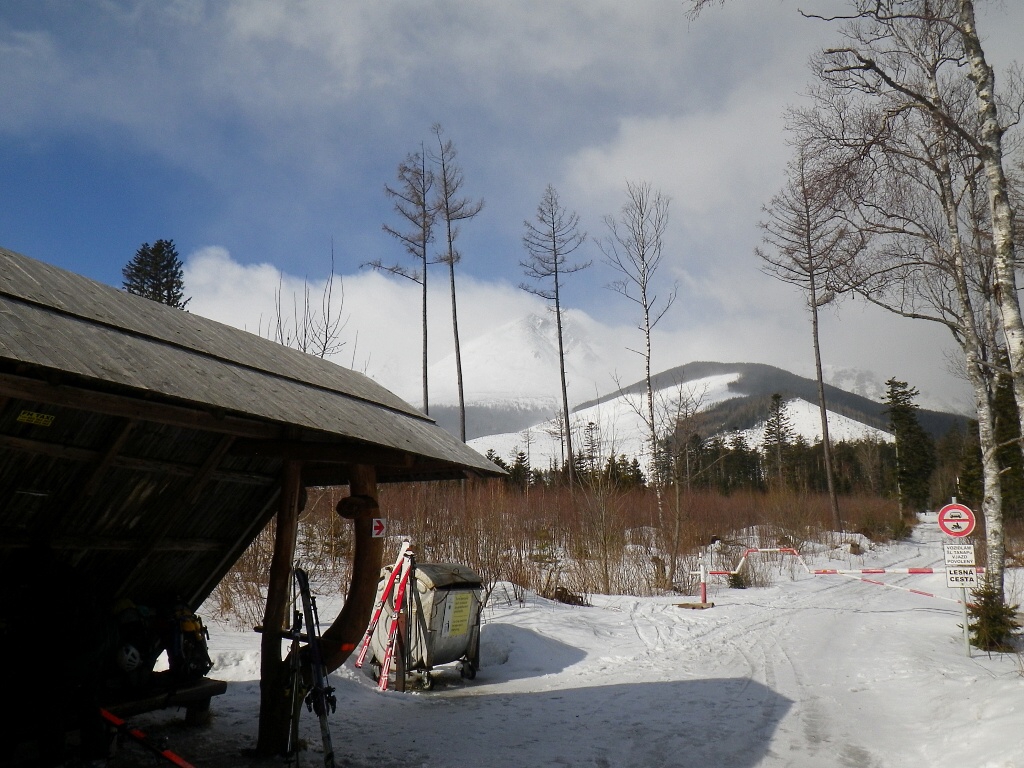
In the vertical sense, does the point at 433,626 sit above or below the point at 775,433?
below

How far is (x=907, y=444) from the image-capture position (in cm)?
6241

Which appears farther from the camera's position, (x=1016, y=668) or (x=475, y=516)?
(x=475, y=516)

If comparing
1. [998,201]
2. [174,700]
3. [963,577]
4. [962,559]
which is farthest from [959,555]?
[174,700]

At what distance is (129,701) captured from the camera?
6402mm

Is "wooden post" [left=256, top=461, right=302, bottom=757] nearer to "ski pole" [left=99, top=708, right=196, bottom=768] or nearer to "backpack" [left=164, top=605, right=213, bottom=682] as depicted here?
"backpack" [left=164, top=605, right=213, bottom=682]

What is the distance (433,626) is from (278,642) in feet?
12.8

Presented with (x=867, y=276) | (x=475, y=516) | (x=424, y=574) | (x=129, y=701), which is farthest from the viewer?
(x=475, y=516)

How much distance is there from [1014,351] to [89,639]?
11167mm

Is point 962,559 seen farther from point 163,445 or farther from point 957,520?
point 163,445

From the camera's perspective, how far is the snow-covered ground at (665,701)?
7.08 m

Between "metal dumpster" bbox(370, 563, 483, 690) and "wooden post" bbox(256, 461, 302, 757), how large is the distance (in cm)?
363

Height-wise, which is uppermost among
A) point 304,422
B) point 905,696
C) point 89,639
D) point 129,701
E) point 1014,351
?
point 1014,351

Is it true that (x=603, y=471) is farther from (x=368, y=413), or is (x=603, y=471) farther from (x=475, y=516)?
(x=368, y=413)

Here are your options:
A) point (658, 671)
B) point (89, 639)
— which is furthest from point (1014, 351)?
point (89, 639)
